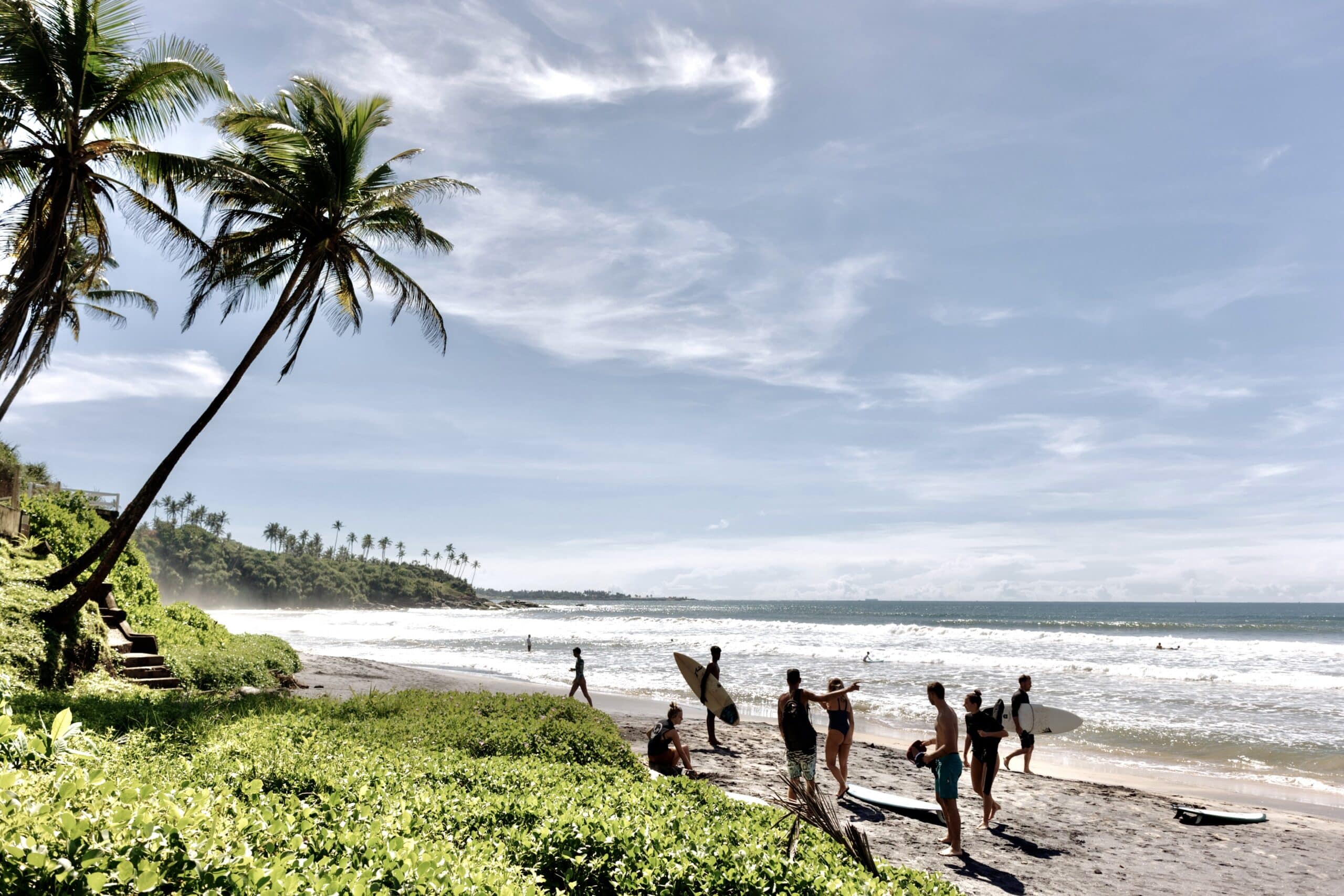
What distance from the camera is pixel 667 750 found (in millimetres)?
9438

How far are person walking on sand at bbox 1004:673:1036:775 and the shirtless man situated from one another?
4.72m

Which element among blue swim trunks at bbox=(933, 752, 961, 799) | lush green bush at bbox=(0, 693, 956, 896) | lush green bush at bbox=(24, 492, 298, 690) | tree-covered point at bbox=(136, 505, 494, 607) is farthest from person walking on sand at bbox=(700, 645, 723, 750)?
tree-covered point at bbox=(136, 505, 494, 607)

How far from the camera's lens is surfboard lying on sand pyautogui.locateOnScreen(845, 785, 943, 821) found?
916 centimetres

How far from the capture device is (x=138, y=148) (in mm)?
11781

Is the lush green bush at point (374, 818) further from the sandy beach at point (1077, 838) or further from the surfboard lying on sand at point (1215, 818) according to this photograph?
the surfboard lying on sand at point (1215, 818)

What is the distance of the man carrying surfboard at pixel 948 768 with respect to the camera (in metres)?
7.84

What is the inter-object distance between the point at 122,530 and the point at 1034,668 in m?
33.2

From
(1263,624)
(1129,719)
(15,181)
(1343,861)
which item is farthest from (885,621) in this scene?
(15,181)

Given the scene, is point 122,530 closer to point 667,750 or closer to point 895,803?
point 667,750

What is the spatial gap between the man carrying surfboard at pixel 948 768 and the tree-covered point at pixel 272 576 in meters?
109

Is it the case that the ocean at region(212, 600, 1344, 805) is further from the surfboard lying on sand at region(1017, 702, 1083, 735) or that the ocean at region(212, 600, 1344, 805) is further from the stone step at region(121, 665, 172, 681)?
the stone step at region(121, 665, 172, 681)

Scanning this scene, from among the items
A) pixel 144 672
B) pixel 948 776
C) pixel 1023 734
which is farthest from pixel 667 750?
pixel 144 672

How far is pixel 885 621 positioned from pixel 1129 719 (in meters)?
68.7

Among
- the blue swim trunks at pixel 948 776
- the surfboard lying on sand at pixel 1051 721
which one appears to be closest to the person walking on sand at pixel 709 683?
the blue swim trunks at pixel 948 776
